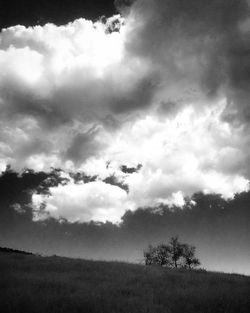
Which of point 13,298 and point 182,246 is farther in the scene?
point 182,246

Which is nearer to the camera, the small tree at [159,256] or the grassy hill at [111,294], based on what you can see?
the grassy hill at [111,294]

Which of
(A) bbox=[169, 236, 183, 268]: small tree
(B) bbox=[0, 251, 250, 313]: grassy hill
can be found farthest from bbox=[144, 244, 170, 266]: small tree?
→ (B) bbox=[0, 251, 250, 313]: grassy hill

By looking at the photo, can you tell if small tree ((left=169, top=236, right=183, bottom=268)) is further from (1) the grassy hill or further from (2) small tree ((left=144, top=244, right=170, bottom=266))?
(1) the grassy hill

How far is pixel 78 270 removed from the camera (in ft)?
68.7

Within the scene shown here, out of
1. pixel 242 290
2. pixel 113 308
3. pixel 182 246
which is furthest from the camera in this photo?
pixel 182 246

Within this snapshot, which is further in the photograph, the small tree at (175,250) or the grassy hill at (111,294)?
the small tree at (175,250)

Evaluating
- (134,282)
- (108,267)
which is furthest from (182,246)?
(134,282)

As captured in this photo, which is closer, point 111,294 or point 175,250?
point 111,294

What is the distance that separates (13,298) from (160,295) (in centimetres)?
682

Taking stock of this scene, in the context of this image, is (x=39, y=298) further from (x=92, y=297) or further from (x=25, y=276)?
(x=25, y=276)

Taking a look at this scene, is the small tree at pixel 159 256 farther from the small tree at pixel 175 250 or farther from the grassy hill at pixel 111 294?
the grassy hill at pixel 111 294

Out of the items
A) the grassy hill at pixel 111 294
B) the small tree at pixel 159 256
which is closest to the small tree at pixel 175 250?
the small tree at pixel 159 256

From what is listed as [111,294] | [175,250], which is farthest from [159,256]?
[111,294]

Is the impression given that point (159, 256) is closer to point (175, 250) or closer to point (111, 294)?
point (175, 250)
